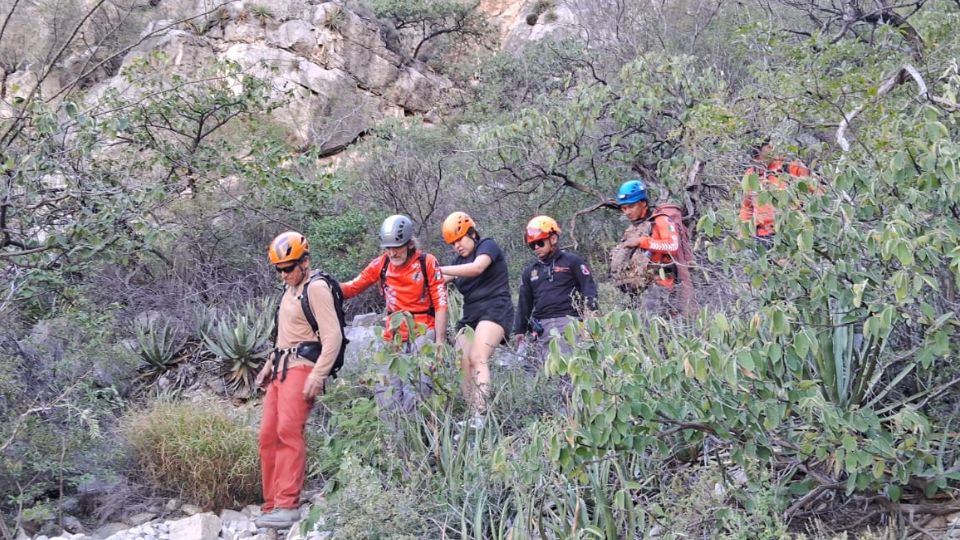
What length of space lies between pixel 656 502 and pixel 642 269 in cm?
219

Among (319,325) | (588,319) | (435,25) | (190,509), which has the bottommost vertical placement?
(435,25)

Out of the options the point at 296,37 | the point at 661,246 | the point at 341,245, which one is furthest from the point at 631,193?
the point at 296,37

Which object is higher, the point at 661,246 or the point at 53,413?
the point at 661,246

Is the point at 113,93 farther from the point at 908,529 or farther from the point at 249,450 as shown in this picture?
the point at 908,529

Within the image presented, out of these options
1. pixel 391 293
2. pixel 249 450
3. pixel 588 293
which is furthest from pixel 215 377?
pixel 588 293

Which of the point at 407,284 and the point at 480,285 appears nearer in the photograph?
the point at 407,284

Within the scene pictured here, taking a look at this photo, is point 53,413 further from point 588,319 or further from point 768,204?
point 768,204

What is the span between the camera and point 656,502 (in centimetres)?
509

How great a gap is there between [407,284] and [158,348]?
13.6ft

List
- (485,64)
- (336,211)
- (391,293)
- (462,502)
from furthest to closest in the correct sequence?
(485,64) < (336,211) < (391,293) < (462,502)

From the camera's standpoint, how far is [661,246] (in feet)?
22.4

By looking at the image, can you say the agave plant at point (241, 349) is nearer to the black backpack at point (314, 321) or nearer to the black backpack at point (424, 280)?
the black backpack at point (424, 280)

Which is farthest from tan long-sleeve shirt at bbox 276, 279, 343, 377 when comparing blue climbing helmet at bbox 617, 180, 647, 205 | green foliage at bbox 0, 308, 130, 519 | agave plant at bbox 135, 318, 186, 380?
agave plant at bbox 135, 318, 186, 380

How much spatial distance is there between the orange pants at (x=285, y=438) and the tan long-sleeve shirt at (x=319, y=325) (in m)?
0.17
